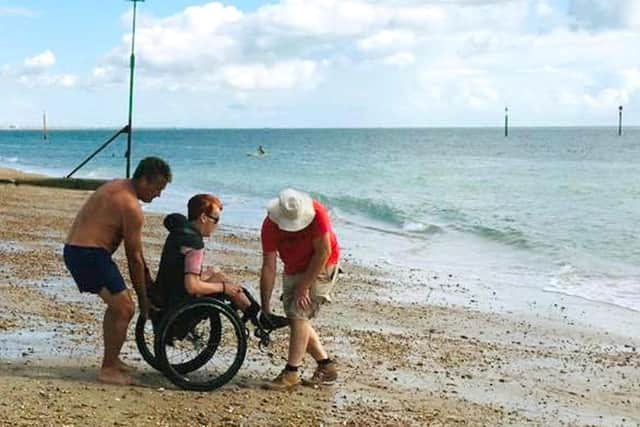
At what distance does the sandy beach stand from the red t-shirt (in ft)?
3.01

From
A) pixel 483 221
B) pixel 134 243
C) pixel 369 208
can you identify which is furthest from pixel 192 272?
pixel 369 208

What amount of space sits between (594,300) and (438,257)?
15.5ft

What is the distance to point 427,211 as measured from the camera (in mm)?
28578

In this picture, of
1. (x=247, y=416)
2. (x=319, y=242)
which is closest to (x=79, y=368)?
(x=247, y=416)

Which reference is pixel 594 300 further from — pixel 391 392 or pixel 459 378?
pixel 391 392

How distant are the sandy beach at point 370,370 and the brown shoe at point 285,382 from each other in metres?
0.09

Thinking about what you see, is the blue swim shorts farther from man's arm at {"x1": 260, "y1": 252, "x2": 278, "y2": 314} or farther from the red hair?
man's arm at {"x1": 260, "y1": 252, "x2": 278, "y2": 314}

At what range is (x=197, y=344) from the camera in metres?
6.29

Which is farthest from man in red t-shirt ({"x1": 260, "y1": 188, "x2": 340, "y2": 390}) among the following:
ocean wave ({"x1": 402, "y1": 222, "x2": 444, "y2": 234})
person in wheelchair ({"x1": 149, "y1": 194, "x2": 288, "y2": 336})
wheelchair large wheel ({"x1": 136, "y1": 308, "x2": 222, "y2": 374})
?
ocean wave ({"x1": 402, "y1": 222, "x2": 444, "y2": 234})

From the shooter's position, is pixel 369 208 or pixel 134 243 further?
pixel 369 208

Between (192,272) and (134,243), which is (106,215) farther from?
(192,272)

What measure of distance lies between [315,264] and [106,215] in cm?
143

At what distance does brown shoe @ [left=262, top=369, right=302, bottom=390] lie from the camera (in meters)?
6.13

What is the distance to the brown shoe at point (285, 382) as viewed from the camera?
6129mm
